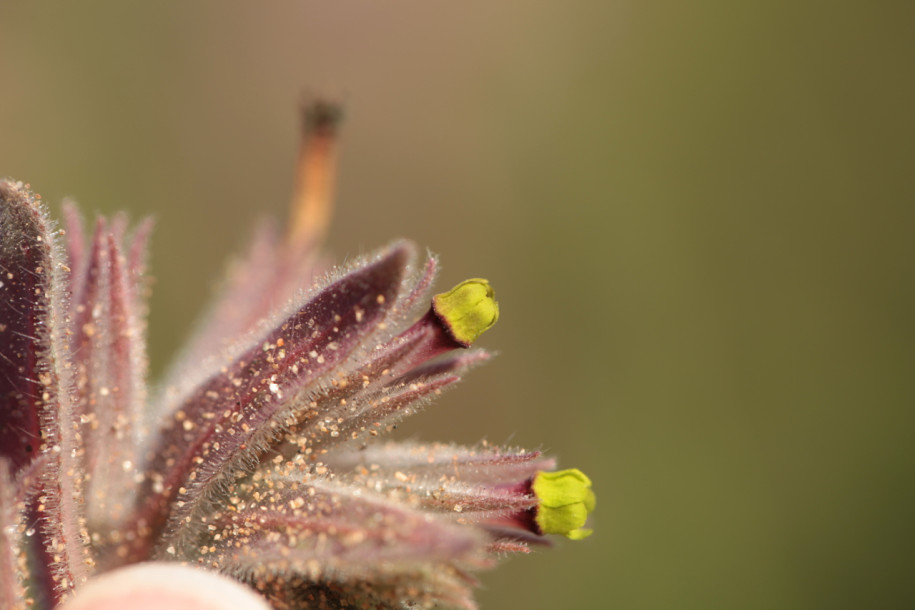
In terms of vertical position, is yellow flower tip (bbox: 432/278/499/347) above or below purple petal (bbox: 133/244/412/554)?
above

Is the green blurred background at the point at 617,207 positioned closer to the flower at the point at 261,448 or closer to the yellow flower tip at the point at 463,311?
the flower at the point at 261,448

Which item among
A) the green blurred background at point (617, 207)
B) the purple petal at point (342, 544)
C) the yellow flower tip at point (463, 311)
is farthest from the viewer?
the green blurred background at point (617, 207)

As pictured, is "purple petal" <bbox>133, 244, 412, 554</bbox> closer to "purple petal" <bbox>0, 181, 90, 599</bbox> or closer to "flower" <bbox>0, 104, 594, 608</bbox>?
"flower" <bbox>0, 104, 594, 608</bbox>

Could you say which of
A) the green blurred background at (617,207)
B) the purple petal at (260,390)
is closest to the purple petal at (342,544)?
the purple petal at (260,390)

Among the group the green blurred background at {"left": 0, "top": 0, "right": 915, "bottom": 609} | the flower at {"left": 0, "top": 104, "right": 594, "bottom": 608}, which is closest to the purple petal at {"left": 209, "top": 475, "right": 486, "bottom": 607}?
the flower at {"left": 0, "top": 104, "right": 594, "bottom": 608}

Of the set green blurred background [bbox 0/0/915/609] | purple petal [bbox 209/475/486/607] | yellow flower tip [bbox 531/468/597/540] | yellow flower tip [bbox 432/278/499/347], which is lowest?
purple petal [bbox 209/475/486/607]

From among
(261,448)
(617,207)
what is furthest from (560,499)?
(617,207)

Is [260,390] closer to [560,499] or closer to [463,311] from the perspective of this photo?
[463,311]
